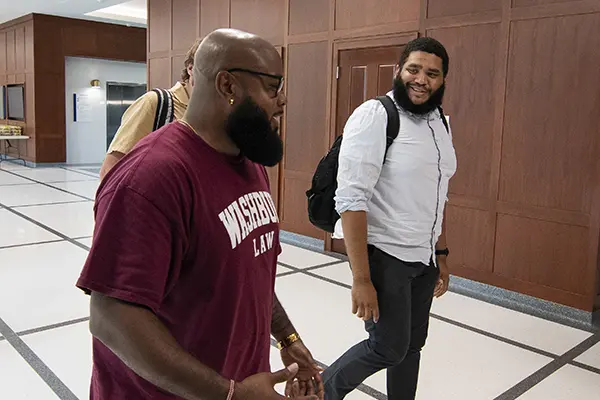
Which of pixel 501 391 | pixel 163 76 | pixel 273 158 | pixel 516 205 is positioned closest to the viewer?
pixel 273 158

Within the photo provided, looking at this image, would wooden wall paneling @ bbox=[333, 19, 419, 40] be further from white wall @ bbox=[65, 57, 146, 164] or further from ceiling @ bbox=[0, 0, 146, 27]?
white wall @ bbox=[65, 57, 146, 164]

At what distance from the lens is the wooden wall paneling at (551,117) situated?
3988mm

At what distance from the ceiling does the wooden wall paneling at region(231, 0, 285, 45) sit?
4.60 meters

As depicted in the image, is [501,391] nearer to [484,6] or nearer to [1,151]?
[484,6]

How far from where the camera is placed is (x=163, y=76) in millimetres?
8344

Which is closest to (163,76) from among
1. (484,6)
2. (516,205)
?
(484,6)

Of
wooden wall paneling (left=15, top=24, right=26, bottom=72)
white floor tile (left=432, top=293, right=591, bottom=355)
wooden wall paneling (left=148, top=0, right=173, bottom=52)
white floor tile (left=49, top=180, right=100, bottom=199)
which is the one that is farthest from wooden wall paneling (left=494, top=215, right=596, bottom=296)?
wooden wall paneling (left=15, top=24, right=26, bottom=72)

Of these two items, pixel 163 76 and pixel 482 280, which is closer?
pixel 482 280

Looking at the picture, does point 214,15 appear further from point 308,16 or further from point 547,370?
point 547,370

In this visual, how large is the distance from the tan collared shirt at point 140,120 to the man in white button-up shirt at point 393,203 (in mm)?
835

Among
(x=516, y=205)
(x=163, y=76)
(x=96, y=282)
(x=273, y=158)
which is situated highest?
(x=163, y=76)

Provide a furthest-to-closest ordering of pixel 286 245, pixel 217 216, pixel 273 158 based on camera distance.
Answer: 1. pixel 286 245
2. pixel 273 158
3. pixel 217 216

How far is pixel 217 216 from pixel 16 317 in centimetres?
333

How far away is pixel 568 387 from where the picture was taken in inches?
119
